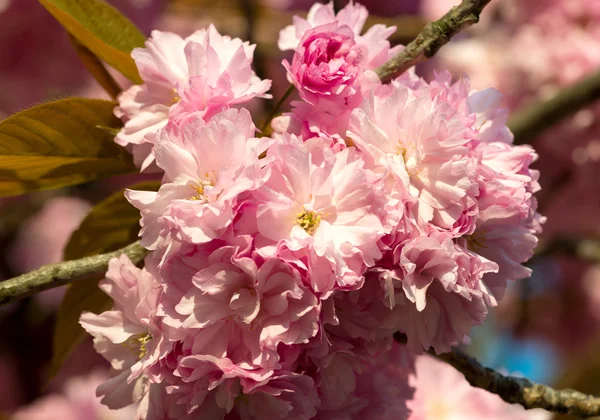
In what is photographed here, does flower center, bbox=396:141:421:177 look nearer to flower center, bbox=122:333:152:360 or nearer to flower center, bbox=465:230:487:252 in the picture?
flower center, bbox=465:230:487:252

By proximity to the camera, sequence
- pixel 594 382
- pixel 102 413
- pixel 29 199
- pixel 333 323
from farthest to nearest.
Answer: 1. pixel 29 199
2. pixel 102 413
3. pixel 594 382
4. pixel 333 323

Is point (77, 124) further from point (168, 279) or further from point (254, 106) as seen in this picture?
point (254, 106)

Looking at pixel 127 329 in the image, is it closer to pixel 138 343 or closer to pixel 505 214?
pixel 138 343

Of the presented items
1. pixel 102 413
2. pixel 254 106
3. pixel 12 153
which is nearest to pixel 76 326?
pixel 12 153

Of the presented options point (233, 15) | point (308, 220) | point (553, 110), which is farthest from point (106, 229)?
point (233, 15)

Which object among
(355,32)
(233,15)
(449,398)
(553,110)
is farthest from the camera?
(233,15)

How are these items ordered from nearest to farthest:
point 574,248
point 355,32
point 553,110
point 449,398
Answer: point 355,32 < point 449,398 < point 553,110 < point 574,248
